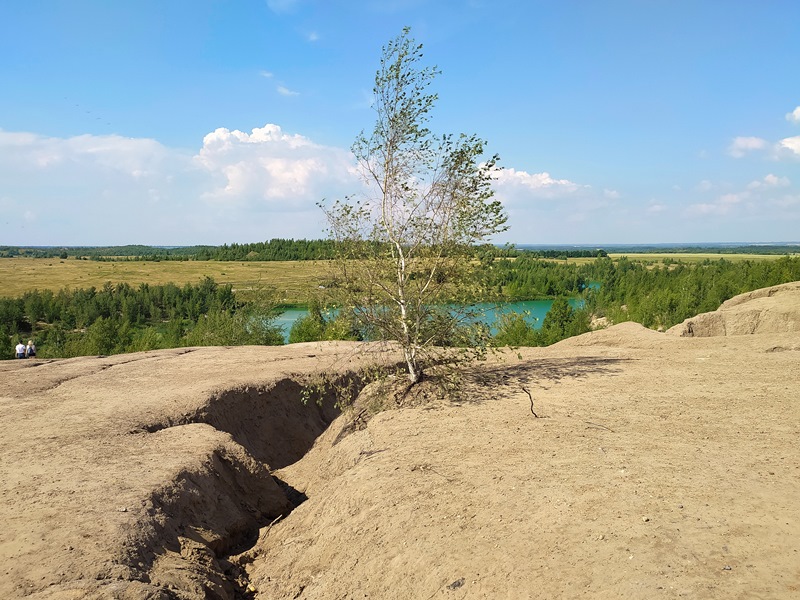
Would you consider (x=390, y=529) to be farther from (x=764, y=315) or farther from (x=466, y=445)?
(x=764, y=315)

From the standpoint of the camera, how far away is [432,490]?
8.00m

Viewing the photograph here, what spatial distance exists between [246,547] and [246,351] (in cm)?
1398


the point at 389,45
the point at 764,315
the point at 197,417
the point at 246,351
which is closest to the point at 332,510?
the point at 197,417

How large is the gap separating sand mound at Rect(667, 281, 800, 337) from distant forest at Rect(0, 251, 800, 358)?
8.24m

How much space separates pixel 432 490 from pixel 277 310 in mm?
46663

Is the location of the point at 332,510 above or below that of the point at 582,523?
below

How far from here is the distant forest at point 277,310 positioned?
37000mm

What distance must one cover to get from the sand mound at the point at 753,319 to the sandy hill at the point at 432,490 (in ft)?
26.3

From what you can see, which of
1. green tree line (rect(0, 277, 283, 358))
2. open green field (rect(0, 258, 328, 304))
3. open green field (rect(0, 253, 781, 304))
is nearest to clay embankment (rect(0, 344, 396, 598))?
green tree line (rect(0, 277, 283, 358))

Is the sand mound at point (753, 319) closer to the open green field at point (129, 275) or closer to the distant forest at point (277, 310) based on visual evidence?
the distant forest at point (277, 310)

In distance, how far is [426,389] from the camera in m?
13.3

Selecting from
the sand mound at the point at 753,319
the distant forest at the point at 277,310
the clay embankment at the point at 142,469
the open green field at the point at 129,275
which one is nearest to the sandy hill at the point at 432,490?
the clay embankment at the point at 142,469

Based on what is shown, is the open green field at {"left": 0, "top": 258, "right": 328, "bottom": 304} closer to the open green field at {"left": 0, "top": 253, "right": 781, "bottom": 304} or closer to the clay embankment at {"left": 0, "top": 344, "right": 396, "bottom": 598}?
the open green field at {"left": 0, "top": 253, "right": 781, "bottom": 304}

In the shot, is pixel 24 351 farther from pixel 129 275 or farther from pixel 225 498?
pixel 129 275
